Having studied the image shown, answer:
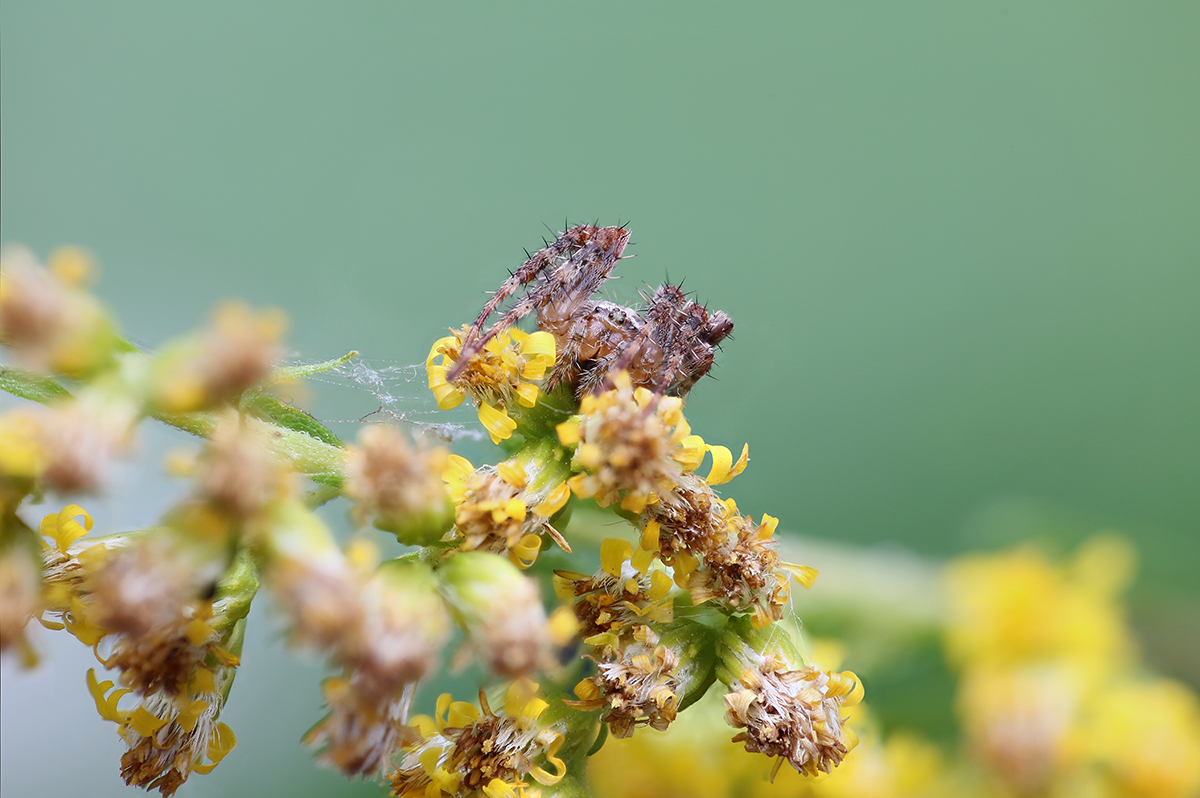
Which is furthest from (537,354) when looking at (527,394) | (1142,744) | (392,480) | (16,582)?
(1142,744)

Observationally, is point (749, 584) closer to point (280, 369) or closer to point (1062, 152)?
point (280, 369)

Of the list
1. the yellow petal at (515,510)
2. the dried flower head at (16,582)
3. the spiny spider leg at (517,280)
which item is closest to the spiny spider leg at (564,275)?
the spiny spider leg at (517,280)

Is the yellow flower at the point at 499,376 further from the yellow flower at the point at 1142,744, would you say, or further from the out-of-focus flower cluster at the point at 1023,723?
the yellow flower at the point at 1142,744

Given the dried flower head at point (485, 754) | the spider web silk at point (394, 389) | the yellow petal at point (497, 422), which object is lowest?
the dried flower head at point (485, 754)

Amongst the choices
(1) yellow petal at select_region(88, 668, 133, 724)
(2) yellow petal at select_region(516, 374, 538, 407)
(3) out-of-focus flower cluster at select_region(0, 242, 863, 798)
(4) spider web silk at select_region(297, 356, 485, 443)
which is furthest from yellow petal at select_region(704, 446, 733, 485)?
(1) yellow petal at select_region(88, 668, 133, 724)

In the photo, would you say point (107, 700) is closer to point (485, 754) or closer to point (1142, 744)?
point (485, 754)

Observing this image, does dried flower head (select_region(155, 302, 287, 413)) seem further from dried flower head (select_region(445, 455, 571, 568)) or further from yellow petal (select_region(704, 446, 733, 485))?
yellow petal (select_region(704, 446, 733, 485))
